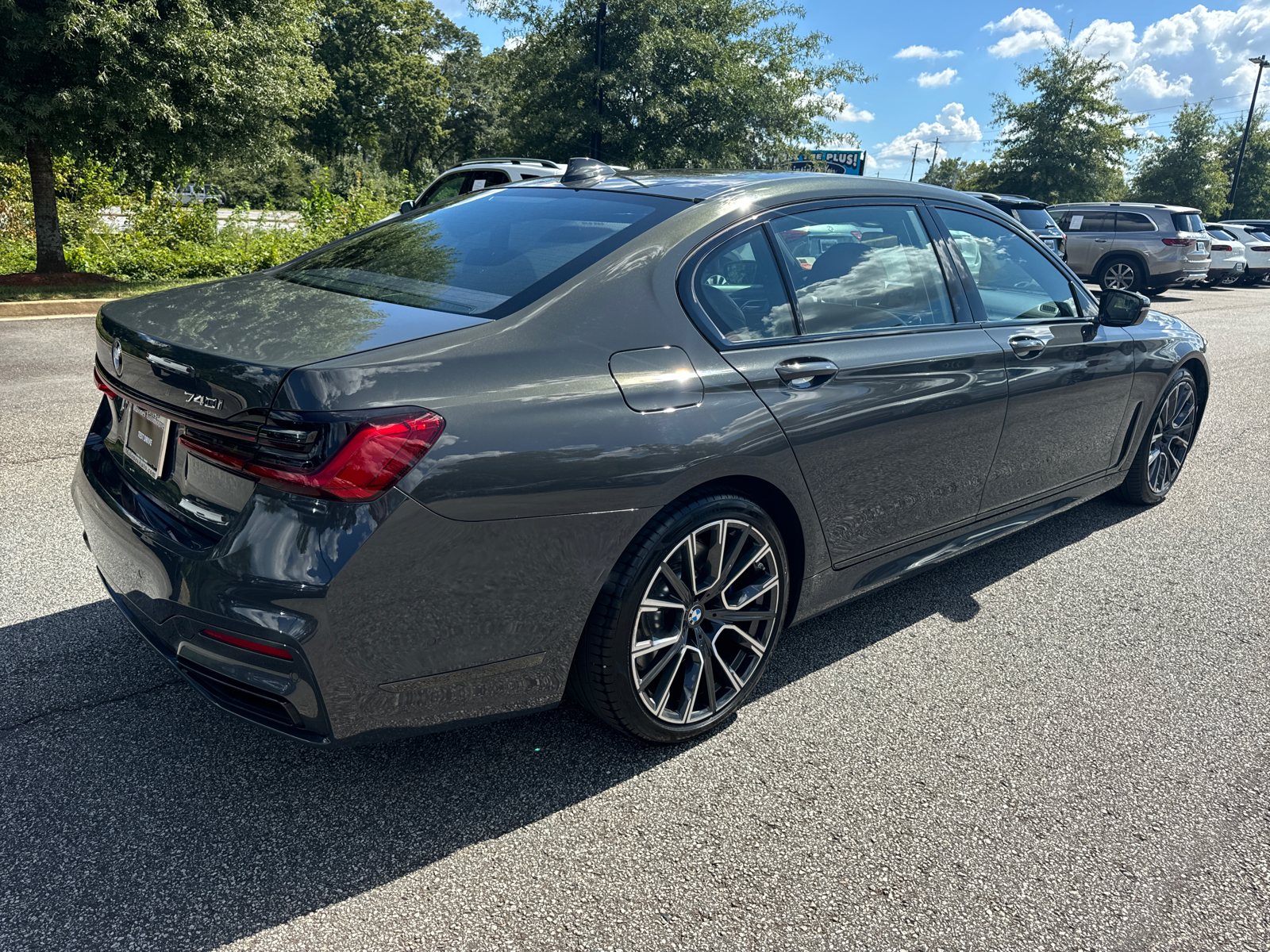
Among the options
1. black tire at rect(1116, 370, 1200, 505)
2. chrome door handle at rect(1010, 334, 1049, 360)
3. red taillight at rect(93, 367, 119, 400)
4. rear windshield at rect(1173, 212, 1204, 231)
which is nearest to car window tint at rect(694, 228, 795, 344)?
chrome door handle at rect(1010, 334, 1049, 360)

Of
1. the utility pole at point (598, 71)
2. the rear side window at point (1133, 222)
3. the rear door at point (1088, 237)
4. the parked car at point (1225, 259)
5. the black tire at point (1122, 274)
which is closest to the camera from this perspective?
the rear side window at point (1133, 222)

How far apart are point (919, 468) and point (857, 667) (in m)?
0.75

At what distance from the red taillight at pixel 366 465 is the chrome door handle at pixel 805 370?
1.20m

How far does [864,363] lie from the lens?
10.1ft

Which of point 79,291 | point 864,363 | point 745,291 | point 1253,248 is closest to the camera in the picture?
point 745,291

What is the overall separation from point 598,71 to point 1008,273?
1868 centimetres

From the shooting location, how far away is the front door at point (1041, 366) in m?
3.74

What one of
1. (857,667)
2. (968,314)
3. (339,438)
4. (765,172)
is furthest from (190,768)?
(968,314)

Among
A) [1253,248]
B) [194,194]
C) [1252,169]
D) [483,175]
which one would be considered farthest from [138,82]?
[1252,169]

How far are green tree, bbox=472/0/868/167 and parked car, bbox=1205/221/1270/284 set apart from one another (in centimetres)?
1475

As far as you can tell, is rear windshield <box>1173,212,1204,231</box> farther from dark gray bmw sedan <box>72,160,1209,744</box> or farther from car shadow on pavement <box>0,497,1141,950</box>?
car shadow on pavement <box>0,497,1141,950</box>

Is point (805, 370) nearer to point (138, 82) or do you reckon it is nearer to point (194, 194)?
point (138, 82)

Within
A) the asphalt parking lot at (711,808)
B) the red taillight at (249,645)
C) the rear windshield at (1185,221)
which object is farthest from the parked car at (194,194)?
the rear windshield at (1185,221)

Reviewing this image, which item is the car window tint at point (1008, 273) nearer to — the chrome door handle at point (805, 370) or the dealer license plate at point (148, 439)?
the chrome door handle at point (805, 370)
